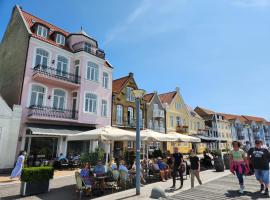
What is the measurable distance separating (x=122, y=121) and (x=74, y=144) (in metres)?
7.79

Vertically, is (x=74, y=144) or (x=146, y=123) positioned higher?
(x=146, y=123)

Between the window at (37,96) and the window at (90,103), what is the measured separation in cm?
424

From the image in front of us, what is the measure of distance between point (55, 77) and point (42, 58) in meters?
2.20

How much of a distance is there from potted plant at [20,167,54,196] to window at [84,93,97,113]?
41.0 ft

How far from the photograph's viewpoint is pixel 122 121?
2672 cm

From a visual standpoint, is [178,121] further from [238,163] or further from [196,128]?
[238,163]

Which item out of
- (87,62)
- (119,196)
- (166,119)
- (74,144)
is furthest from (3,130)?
(166,119)

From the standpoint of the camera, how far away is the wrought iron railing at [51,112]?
1714cm

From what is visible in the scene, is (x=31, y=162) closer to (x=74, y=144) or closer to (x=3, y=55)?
(x=74, y=144)

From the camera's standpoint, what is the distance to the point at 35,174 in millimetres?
8586

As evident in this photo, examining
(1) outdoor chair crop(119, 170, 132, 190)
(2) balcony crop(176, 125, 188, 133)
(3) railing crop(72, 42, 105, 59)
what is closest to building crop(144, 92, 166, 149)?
(2) balcony crop(176, 125, 188, 133)

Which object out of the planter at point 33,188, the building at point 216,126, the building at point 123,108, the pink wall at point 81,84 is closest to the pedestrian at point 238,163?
the planter at point 33,188

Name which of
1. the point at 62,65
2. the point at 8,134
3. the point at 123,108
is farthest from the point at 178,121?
the point at 8,134

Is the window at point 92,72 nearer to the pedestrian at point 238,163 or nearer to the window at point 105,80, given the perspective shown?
the window at point 105,80
